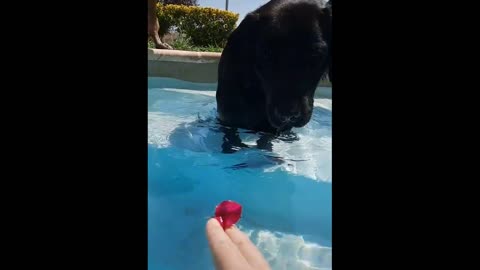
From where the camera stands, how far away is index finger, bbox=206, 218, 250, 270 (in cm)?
135

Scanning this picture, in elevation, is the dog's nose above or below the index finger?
above

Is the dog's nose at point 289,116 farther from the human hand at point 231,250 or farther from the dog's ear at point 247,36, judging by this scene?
the human hand at point 231,250

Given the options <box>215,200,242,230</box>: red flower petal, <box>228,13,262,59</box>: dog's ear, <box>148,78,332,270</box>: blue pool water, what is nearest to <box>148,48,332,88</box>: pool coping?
<box>148,78,332,270</box>: blue pool water

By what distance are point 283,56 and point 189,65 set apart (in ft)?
9.17

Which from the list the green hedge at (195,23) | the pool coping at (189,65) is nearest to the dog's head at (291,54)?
the pool coping at (189,65)

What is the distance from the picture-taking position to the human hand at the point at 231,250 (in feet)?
4.46

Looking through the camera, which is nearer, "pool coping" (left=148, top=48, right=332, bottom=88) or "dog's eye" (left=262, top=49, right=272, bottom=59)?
"dog's eye" (left=262, top=49, right=272, bottom=59)

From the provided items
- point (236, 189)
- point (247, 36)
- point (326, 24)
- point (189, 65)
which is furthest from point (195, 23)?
point (236, 189)

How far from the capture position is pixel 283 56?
8.66ft

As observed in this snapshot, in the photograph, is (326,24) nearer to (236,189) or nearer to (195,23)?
(236,189)

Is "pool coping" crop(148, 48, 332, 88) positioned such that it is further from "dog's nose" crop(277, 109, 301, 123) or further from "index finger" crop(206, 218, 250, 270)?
"index finger" crop(206, 218, 250, 270)

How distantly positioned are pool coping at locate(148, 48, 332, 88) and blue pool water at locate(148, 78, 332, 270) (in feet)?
2.85
